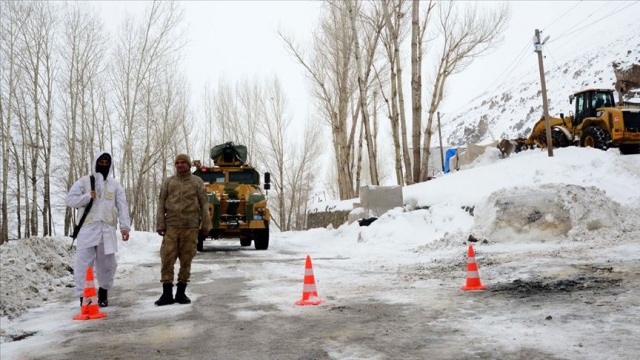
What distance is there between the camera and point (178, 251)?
6.27 metres

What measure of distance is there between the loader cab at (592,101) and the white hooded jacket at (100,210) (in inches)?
770

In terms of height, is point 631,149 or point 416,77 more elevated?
point 416,77

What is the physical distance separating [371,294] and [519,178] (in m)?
12.4

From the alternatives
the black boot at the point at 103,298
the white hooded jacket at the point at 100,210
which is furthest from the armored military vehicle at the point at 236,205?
the black boot at the point at 103,298

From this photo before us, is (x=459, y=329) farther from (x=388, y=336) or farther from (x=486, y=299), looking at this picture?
(x=486, y=299)

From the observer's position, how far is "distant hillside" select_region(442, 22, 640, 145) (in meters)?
67.0

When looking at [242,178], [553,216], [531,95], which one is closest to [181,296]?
[553,216]

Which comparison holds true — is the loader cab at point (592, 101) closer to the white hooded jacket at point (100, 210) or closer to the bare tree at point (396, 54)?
the bare tree at point (396, 54)

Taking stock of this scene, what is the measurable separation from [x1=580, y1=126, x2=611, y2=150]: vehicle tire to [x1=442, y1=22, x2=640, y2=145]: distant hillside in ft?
40.8

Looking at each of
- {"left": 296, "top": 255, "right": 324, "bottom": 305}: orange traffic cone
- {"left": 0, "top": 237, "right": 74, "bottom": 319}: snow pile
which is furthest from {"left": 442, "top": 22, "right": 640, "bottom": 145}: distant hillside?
{"left": 0, "top": 237, "right": 74, "bottom": 319}: snow pile

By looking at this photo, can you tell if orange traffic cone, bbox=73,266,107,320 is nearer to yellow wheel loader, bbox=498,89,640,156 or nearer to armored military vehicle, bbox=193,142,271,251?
armored military vehicle, bbox=193,142,271,251

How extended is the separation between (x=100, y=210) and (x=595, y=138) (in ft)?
61.7

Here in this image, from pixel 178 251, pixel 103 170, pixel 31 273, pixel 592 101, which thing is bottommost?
pixel 31 273

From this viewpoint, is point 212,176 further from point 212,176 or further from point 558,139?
point 558,139
